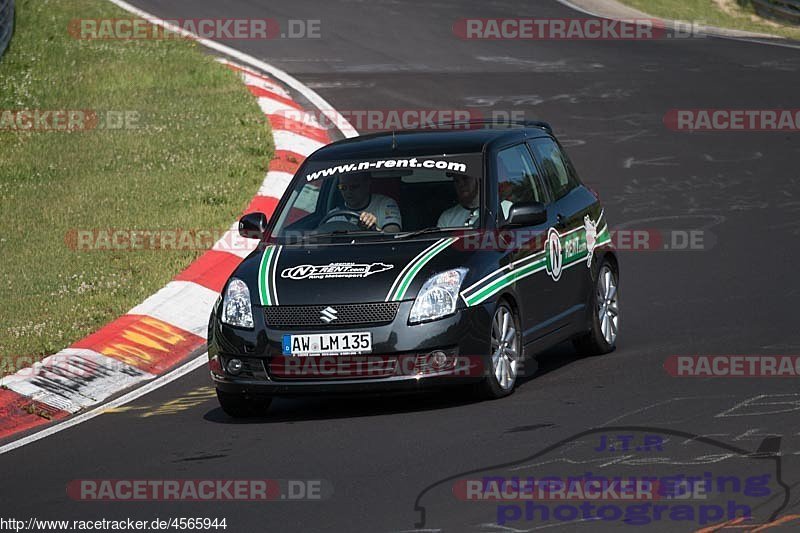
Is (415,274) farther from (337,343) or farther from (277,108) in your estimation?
(277,108)

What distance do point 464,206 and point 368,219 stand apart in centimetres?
63

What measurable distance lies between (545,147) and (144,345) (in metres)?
3.34

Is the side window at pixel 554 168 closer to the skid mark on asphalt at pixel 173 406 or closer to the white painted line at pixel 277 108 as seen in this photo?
the skid mark on asphalt at pixel 173 406

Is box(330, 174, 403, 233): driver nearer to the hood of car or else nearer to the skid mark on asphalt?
the hood of car

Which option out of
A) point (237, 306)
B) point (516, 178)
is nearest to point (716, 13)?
point (516, 178)

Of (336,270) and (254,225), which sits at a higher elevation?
(254,225)

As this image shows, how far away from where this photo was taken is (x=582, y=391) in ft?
31.1

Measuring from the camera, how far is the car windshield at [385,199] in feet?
32.9

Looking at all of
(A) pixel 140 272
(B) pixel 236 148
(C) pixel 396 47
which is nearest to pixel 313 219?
(A) pixel 140 272

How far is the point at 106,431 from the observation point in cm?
937

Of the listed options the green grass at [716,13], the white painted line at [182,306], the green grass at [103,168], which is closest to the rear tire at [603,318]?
the white painted line at [182,306]

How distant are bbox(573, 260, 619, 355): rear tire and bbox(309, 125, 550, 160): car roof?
48.8 inches

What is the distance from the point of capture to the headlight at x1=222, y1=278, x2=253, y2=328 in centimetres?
930

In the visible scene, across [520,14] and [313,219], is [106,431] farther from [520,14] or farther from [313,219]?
[520,14]
